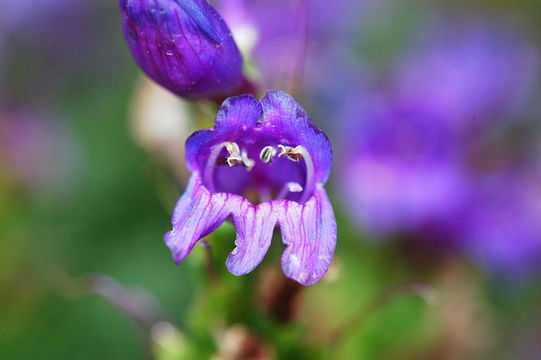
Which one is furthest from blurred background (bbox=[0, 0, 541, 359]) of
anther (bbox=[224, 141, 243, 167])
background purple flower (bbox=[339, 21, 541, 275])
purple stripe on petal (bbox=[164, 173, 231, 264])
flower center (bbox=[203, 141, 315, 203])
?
purple stripe on petal (bbox=[164, 173, 231, 264])

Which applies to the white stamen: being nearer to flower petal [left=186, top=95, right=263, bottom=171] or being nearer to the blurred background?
flower petal [left=186, top=95, right=263, bottom=171]

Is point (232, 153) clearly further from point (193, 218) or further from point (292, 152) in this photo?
point (193, 218)

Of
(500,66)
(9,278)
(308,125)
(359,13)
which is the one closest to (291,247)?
(308,125)

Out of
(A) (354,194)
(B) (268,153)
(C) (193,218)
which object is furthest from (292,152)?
(A) (354,194)

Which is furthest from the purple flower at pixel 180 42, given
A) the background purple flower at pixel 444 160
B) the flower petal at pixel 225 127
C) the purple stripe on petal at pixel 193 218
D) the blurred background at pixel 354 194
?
the background purple flower at pixel 444 160

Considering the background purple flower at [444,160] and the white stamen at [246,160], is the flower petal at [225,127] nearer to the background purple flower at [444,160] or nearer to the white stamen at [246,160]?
the white stamen at [246,160]
